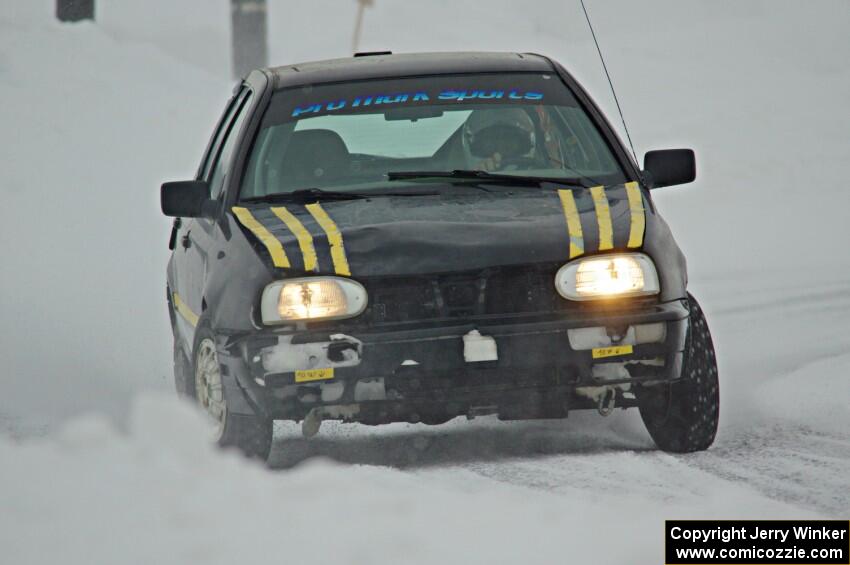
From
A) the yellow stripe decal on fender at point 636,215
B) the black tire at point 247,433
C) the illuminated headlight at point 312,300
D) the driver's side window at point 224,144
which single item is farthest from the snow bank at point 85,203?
the yellow stripe decal on fender at point 636,215

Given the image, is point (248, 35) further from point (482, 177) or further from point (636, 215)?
point (636, 215)

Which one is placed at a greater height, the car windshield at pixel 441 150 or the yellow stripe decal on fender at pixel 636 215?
the car windshield at pixel 441 150

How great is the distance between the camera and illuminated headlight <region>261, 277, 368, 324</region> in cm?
563

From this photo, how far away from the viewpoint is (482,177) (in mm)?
6539

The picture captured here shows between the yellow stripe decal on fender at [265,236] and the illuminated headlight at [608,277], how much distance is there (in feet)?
2.96

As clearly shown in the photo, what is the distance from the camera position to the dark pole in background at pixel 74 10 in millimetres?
19562

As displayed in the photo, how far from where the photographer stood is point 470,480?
219 inches

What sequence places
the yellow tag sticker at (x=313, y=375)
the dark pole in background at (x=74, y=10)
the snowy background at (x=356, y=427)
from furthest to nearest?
the dark pole in background at (x=74, y=10) < the yellow tag sticker at (x=313, y=375) < the snowy background at (x=356, y=427)

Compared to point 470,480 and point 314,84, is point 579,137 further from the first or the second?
point 470,480

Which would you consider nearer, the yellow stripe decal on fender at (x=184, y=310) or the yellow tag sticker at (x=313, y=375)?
the yellow tag sticker at (x=313, y=375)

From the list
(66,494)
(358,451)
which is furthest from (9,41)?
(66,494)

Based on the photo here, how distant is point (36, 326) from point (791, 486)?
5.58 metres

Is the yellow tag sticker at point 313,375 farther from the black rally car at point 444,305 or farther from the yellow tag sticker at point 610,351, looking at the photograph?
the yellow tag sticker at point 610,351

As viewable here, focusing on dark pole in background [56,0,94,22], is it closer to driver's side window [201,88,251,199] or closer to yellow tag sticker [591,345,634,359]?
driver's side window [201,88,251,199]
